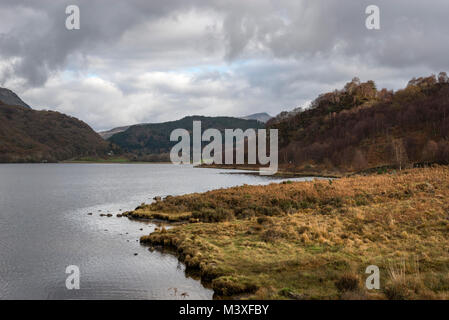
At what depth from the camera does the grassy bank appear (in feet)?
51.4

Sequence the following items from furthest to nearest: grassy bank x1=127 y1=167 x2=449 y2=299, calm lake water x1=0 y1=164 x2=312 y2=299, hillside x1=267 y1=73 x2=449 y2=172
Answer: hillside x1=267 y1=73 x2=449 y2=172
calm lake water x1=0 y1=164 x2=312 y2=299
grassy bank x1=127 y1=167 x2=449 y2=299

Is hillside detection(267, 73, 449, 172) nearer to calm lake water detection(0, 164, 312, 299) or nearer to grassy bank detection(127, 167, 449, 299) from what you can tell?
grassy bank detection(127, 167, 449, 299)

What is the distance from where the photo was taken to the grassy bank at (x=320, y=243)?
1567 centimetres

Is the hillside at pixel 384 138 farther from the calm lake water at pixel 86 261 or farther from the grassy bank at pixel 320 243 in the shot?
the calm lake water at pixel 86 261

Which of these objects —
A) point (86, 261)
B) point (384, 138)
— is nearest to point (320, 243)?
point (86, 261)

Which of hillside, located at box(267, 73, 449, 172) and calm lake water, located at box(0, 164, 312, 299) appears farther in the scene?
hillside, located at box(267, 73, 449, 172)

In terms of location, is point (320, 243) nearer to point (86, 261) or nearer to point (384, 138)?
point (86, 261)

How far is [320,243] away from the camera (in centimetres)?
2327

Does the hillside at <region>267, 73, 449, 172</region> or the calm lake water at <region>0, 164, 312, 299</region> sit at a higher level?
the hillside at <region>267, 73, 449, 172</region>

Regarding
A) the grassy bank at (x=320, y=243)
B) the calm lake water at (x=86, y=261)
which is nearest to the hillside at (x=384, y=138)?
the grassy bank at (x=320, y=243)

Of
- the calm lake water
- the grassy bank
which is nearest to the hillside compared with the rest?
the grassy bank

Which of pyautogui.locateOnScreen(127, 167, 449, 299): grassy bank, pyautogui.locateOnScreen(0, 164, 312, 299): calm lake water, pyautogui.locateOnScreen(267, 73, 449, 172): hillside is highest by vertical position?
pyautogui.locateOnScreen(267, 73, 449, 172): hillside
